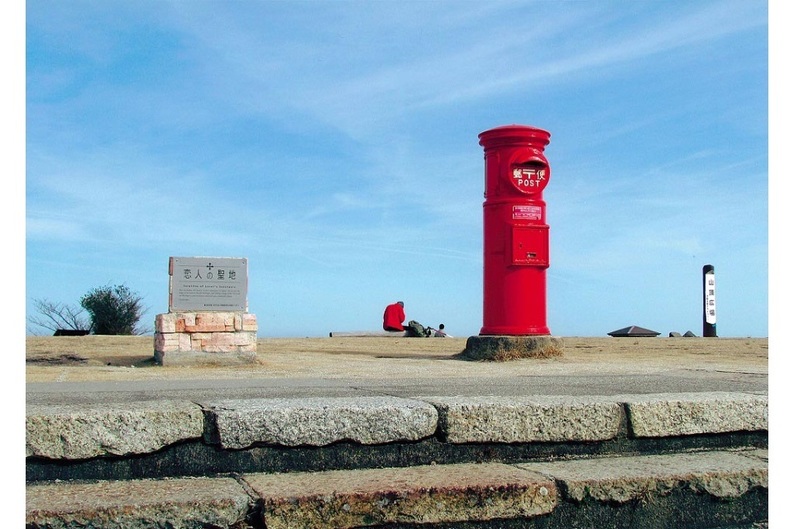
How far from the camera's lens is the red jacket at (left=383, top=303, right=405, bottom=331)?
20.5 m

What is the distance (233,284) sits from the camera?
980 cm

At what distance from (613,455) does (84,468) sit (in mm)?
2524

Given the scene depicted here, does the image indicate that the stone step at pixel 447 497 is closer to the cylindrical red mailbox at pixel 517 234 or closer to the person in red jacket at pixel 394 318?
the cylindrical red mailbox at pixel 517 234

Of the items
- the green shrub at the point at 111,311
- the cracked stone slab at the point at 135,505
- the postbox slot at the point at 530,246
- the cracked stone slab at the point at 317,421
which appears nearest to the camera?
the cracked stone slab at the point at 135,505

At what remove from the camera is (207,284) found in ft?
31.9

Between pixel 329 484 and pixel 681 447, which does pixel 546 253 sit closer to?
pixel 681 447

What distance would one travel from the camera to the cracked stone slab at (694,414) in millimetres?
4309

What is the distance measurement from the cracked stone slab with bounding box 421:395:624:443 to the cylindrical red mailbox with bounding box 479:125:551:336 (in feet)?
19.6

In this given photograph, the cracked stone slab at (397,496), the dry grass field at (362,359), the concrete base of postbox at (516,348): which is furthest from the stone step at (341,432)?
the concrete base of postbox at (516,348)

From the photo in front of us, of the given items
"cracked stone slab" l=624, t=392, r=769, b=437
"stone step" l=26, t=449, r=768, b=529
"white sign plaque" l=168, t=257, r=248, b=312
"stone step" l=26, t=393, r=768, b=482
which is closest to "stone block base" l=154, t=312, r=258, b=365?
"white sign plaque" l=168, t=257, r=248, b=312

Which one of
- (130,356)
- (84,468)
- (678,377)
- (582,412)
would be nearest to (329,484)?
(84,468)

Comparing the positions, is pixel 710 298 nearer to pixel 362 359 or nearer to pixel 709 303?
pixel 709 303

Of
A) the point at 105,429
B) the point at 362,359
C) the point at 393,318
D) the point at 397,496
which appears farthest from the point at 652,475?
the point at 393,318

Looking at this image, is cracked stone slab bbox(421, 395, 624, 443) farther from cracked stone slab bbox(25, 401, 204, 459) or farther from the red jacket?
the red jacket
